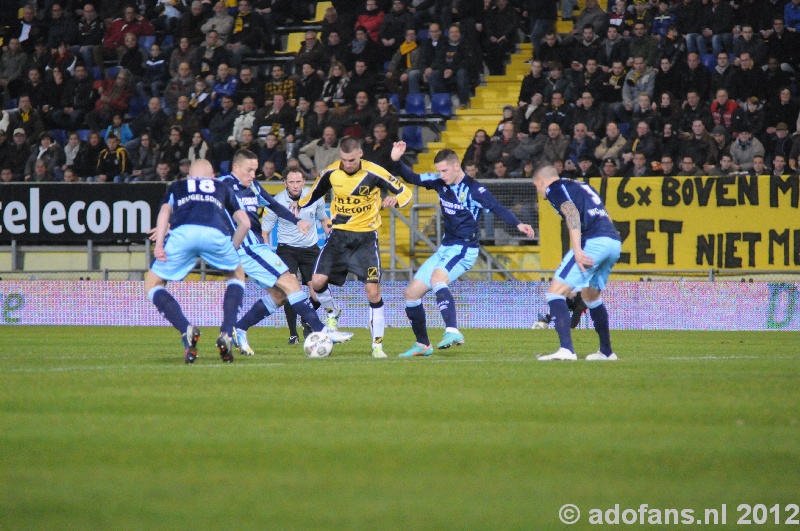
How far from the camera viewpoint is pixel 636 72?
71.5 ft

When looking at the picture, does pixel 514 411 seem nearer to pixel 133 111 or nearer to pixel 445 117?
pixel 445 117

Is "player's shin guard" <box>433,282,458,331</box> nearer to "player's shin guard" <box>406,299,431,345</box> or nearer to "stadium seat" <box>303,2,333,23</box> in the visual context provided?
"player's shin guard" <box>406,299,431,345</box>

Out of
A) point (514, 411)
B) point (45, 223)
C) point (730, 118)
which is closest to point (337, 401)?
point (514, 411)

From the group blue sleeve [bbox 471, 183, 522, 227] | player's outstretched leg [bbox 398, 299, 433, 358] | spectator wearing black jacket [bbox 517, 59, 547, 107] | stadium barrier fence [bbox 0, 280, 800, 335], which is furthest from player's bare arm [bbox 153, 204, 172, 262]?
spectator wearing black jacket [bbox 517, 59, 547, 107]

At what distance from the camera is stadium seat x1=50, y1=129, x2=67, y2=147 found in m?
26.4

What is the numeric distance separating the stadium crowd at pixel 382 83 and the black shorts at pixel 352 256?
27.2 feet

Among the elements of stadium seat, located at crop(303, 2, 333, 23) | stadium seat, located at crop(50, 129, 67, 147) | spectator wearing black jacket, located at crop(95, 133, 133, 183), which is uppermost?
stadium seat, located at crop(303, 2, 333, 23)

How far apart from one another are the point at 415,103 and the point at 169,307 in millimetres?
14104

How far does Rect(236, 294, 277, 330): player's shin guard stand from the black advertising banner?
9721 millimetres

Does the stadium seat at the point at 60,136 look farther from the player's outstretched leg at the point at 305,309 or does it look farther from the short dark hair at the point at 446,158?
the player's outstretched leg at the point at 305,309

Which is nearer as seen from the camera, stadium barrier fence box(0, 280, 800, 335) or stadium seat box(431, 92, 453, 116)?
stadium barrier fence box(0, 280, 800, 335)

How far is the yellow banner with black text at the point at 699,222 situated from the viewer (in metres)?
19.1

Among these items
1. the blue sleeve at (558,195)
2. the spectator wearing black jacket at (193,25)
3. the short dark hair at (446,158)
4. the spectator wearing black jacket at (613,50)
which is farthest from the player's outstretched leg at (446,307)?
the spectator wearing black jacket at (193,25)

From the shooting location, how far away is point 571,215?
10906 millimetres
